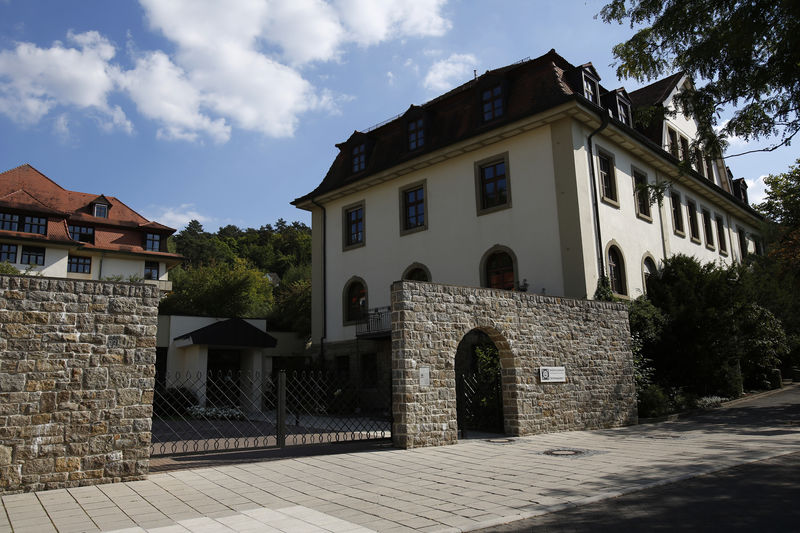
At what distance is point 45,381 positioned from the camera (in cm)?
750

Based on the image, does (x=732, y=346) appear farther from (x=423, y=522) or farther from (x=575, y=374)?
(x=423, y=522)

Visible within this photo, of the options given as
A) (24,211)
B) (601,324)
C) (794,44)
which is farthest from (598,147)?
(24,211)

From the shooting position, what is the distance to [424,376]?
10.8 meters

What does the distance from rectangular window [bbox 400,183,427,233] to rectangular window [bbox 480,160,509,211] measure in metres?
2.69

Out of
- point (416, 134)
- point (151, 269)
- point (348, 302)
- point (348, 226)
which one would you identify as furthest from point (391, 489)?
point (151, 269)

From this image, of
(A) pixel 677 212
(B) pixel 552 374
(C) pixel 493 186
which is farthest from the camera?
(A) pixel 677 212

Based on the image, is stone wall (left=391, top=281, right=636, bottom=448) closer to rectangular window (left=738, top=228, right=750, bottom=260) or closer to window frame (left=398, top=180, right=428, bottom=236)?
window frame (left=398, top=180, right=428, bottom=236)

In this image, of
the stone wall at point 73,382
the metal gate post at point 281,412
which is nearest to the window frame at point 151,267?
the metal gate post at point 281,412

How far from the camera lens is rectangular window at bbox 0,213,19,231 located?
1310 inches

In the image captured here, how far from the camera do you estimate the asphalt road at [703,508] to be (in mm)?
5082

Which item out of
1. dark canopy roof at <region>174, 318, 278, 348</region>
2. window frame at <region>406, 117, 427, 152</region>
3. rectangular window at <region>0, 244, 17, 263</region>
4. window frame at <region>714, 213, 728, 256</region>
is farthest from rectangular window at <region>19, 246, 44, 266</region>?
window frame at <region>714, 213, 728, 256</region>

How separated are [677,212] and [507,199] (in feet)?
30.5

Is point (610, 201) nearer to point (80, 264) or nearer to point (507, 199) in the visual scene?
point (507, 199)

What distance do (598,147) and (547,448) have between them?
11.7 m
